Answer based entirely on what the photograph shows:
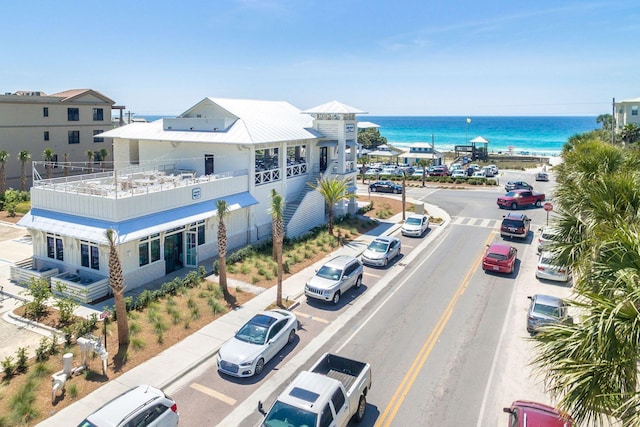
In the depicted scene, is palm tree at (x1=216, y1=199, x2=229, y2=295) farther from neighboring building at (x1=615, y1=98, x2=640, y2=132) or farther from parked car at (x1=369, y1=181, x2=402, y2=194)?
neighboring building at (x1=615, y1=98, x2=640, y2=132)

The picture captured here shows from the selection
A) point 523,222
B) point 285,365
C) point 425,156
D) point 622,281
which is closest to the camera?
point 622,281

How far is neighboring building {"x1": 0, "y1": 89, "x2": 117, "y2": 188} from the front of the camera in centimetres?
4606

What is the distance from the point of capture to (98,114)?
179ft

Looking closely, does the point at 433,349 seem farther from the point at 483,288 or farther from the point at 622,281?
the point at 622,281

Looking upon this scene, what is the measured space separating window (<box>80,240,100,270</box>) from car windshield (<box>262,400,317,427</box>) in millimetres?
14696

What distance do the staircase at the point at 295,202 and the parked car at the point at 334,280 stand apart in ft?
31.7

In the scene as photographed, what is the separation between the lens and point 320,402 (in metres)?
11.2

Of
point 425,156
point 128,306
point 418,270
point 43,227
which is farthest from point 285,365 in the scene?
point 425,156

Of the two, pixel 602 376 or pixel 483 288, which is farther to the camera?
pixel 483 288

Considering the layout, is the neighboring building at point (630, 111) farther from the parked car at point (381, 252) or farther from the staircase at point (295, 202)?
the parked car at point (381, 252)

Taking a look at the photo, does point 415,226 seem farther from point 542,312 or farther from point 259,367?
point 259,367

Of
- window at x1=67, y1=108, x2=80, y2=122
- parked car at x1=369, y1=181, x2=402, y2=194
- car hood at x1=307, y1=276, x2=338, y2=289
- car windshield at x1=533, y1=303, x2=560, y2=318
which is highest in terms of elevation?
window at x1=67, y1=108, x2=80, y2=122

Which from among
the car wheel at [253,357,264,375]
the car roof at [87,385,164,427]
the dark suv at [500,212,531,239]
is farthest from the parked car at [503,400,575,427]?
the dark suv at [500,212,531,239]

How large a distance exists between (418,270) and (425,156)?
1747 inches
